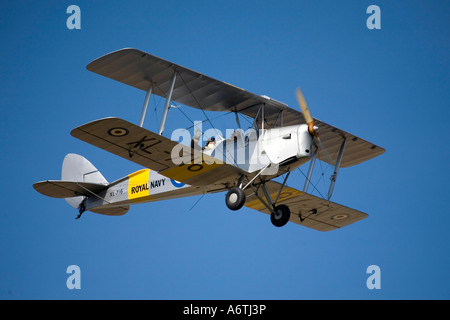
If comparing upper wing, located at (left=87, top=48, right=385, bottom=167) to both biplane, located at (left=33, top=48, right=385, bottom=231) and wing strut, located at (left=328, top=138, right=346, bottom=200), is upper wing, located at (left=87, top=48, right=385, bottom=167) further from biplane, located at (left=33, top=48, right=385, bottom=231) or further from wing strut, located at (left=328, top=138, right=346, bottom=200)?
wing strut, located at (left=328, top=138, right=346, bottom=200)

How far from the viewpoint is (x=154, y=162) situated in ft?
49.4

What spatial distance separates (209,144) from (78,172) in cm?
542

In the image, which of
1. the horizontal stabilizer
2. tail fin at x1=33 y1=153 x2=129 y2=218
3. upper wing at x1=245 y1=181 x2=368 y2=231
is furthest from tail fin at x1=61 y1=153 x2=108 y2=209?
upper wing at x1=245 y1=181 x2=368 y2=231

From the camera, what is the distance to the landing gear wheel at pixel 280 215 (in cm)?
1546

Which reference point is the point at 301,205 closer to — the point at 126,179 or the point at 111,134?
the point at 126,179

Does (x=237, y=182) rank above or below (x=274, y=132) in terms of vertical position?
below

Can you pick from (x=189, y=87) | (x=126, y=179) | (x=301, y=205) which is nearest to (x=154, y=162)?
(x=189, y=87)

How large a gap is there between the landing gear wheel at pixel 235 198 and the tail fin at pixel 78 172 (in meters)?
5.39

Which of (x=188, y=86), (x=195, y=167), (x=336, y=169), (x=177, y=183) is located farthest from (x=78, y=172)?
(x=336, y=169)

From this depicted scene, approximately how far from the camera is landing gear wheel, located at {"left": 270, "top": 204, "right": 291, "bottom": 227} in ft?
50.7

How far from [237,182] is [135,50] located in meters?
3.53

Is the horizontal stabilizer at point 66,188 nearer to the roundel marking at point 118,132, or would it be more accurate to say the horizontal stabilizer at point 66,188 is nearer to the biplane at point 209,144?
the biplane at point 209,144

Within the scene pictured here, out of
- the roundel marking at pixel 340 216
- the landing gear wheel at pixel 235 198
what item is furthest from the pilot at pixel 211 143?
the roundel marking at pixel 340 216

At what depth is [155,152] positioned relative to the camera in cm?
1467
